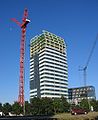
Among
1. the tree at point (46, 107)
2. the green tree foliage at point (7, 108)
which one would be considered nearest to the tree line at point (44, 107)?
the tree at point (46, 107)

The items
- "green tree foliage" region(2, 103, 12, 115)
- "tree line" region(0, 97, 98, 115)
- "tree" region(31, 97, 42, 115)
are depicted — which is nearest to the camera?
"tree" region(31, 97, 42, 115)

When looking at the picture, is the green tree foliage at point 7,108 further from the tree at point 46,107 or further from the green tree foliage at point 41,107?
the tree at point 46,107

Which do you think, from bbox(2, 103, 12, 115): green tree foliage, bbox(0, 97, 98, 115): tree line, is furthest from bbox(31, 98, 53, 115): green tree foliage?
bbox(2, 103, 12, 115): green tree foliage

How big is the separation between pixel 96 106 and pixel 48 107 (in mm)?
33640

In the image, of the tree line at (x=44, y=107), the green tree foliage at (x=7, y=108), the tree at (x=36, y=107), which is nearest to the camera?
the tree at (x=36, y=107)

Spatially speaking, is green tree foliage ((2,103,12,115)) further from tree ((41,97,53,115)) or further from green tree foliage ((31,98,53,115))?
tree ((41,97,53,115))

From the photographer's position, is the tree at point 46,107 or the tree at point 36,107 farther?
the tree at point 46,107

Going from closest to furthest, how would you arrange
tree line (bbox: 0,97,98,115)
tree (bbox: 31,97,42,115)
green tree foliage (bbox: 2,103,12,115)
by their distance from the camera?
tree (bbox: 31,97,42,115), tree line (bbox: 0,97,98,115), green tree foliage (bbox: 2,103,12,115)

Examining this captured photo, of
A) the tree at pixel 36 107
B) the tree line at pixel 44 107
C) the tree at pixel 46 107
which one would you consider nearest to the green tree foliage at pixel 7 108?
the tree line at pixel 44 107

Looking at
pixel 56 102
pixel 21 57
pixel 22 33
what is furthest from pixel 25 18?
pixel 56 102

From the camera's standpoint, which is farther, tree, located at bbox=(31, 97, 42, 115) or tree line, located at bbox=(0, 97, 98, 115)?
tree line, located at bbox=(0, 97, 98, 115)

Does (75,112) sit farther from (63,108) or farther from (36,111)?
(63,108)

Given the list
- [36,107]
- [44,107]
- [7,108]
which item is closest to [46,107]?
[44,107]

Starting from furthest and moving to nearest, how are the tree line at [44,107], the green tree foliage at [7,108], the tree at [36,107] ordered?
the green tree foliage at [7,108] < the tree line at [44,107] < the tree at [36,107]
